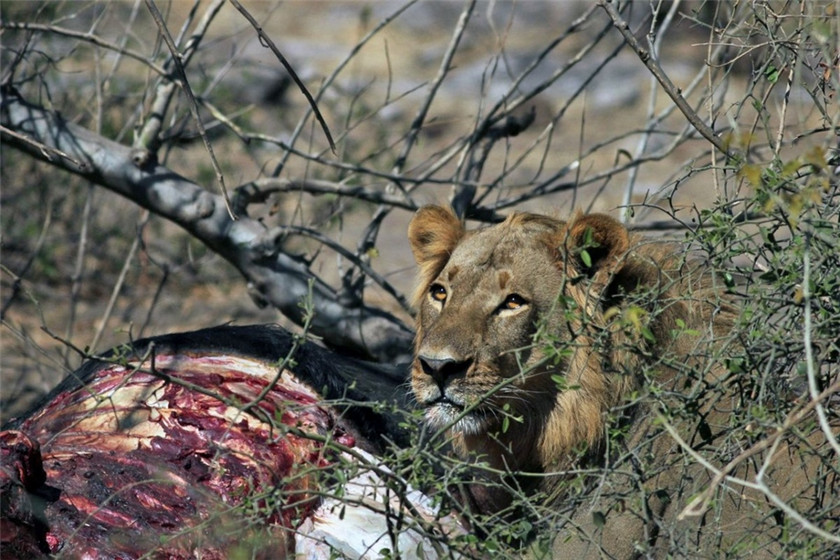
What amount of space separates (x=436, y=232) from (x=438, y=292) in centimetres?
33

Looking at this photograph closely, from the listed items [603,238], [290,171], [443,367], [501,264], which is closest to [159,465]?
[443,367]

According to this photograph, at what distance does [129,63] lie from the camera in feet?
40.1

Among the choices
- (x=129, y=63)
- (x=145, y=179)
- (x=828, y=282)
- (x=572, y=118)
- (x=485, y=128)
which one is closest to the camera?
(x=828, y=282)

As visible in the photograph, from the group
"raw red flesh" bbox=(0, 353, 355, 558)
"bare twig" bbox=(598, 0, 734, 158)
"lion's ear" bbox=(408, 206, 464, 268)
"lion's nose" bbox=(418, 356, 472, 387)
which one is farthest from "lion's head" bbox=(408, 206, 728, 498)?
"bare twig" bbox=(598, 0, 734, 158)

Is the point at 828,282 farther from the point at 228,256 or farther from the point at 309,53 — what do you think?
the point at 309,53

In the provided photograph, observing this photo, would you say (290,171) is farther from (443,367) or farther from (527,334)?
(443,367)

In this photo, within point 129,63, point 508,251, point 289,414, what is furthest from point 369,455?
point 129,63

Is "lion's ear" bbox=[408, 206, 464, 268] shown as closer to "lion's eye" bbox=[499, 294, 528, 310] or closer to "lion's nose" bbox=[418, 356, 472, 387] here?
"lion's eye" bbox=[499, 294, 528, 310]

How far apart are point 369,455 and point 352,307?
5.04 feet

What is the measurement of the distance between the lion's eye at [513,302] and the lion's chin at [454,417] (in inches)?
14.4

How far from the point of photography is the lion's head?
3510 mm

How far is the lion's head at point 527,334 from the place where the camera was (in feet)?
11.5

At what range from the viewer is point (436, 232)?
4.21 m

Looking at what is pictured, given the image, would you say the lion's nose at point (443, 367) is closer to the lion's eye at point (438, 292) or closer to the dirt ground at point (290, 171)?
the lion's eye at point (438, 292)
